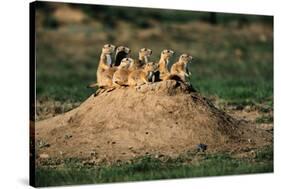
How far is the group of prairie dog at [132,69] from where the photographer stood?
37.7ft

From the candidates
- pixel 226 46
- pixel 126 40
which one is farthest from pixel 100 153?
pixel 126 40

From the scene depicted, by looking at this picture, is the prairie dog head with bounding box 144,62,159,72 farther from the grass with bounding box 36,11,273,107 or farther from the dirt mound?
the grass with bounding box 36,11,273,107

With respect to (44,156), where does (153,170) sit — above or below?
below

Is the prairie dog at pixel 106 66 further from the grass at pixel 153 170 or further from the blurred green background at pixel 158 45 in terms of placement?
the blurred green background at pixel 158 45

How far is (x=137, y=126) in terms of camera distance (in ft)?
37.3

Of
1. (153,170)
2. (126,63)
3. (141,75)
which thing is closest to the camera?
(153,170)

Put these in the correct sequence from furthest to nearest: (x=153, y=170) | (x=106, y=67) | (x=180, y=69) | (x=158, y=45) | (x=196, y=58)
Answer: (x=196, y=58)
(x=158, y=45)
(x=180, y=69)
(x=106, y=67)
(x=153, y=170)

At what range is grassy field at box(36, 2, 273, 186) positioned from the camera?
11.3 m

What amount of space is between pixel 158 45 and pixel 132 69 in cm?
614

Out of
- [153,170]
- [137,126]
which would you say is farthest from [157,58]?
[153,170]

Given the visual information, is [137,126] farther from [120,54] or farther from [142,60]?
[120,54]

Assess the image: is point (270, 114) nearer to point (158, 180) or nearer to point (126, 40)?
point (158, 180)

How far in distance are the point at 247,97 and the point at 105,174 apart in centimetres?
411

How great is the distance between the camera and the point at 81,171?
10961 mm
